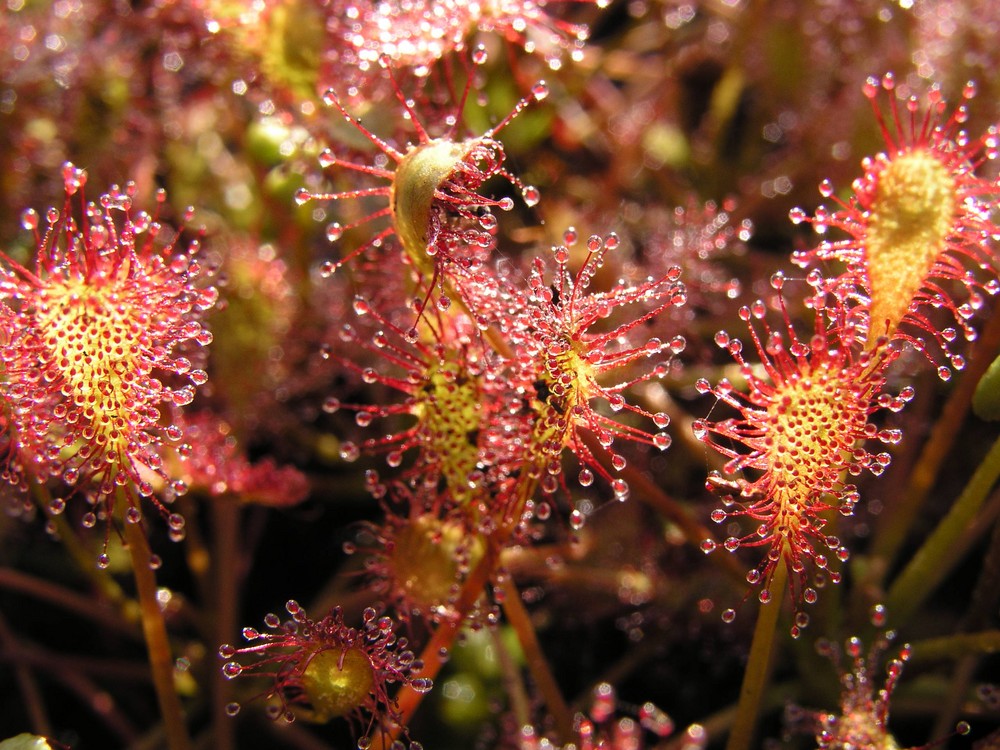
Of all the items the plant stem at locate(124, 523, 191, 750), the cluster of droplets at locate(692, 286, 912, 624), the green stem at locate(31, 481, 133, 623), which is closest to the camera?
the cluster of droplets at locate(692, 286, 912, 624)

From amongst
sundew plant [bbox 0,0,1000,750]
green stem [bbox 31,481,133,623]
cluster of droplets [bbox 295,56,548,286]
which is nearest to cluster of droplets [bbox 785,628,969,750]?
sundew plant [bbox 0,0,1000,750]

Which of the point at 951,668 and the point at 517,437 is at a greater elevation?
the point at 517,437

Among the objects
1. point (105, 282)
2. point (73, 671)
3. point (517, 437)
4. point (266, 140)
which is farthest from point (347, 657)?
point (266, 140)

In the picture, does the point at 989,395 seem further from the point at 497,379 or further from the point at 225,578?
the point at 225,578

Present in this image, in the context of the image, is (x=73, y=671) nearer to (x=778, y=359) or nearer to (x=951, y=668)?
(x=778, y=359)

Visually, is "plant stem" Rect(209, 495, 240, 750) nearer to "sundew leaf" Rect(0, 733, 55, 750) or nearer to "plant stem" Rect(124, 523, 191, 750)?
"plant stem" Rect(124, 523, 191, 750)

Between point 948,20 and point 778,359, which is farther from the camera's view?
point 948,20

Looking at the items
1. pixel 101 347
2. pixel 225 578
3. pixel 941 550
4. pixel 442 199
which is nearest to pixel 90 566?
pixel 225 578
